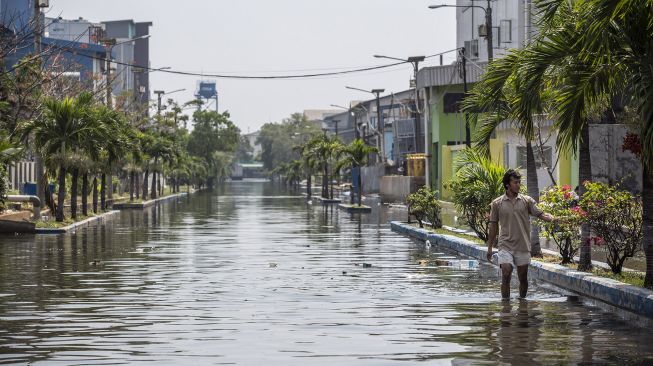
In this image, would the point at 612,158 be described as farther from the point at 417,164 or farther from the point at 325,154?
the point at 325,154

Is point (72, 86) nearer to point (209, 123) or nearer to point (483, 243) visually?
point (483, 243)

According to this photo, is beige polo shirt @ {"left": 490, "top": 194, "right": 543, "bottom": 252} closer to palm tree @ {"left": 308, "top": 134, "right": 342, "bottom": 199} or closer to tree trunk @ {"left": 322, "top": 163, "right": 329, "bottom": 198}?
tree trunk @ {"left": 322, "top": 163, "right": 329, "bottom": 198}

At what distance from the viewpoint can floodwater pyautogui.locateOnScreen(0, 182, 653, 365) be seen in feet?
45.1

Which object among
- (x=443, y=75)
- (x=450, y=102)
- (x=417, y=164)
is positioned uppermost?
(x=443, y=75)

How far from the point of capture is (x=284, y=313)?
1797 centimetres

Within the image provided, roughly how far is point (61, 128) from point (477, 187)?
69.1 feet

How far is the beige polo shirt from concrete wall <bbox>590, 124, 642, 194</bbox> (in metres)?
18.8

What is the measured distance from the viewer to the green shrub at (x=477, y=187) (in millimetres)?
32469

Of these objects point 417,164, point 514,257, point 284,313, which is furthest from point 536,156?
point 284,313

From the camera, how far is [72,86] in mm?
71312

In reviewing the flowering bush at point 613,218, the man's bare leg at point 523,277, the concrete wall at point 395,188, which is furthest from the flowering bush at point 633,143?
the concrete wall at point 395,188

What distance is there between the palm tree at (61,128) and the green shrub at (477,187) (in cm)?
1943

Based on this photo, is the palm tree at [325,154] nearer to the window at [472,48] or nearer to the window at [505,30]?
the window at [472,48]

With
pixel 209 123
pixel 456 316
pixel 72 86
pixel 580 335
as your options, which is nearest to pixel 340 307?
pixel 456 316
